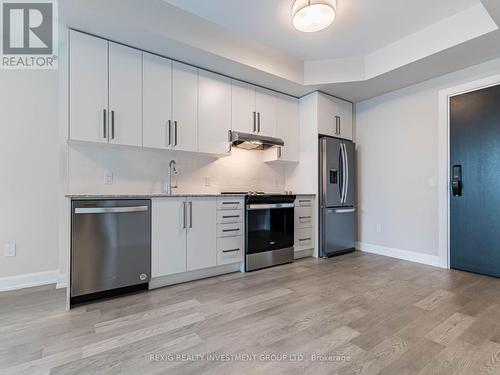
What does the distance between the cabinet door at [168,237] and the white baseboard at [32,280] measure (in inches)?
40.8

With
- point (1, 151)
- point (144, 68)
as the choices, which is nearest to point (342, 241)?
point (144, 68)

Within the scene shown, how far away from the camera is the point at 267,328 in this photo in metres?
1.73

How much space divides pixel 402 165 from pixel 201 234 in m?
2.92

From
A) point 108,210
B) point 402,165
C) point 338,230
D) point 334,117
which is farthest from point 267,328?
point 334,117

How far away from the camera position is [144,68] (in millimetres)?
2631

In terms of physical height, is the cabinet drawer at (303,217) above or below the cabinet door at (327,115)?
below

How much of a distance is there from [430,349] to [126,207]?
94.5 inches

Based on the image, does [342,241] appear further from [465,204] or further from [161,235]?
[161,235]

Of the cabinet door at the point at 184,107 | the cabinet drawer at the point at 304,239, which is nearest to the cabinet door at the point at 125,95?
the cabinet door at the point at 184,107

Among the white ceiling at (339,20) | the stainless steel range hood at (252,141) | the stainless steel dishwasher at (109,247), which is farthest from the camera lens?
the stainless steel range hood at (252,141)

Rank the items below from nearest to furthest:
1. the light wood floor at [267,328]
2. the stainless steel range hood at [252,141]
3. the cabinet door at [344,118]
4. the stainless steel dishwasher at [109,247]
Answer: the light wood floor at [267,328] < the stainless steel dishwasher at [109,247] < the stainless steel range hood at [252,141] < the cabinet door at [344,118]

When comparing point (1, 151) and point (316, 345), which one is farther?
point (1, 151)

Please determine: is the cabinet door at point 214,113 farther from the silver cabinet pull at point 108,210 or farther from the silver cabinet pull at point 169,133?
the silver cabinet pull at point 108,210

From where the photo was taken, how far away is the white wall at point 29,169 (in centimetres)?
254
